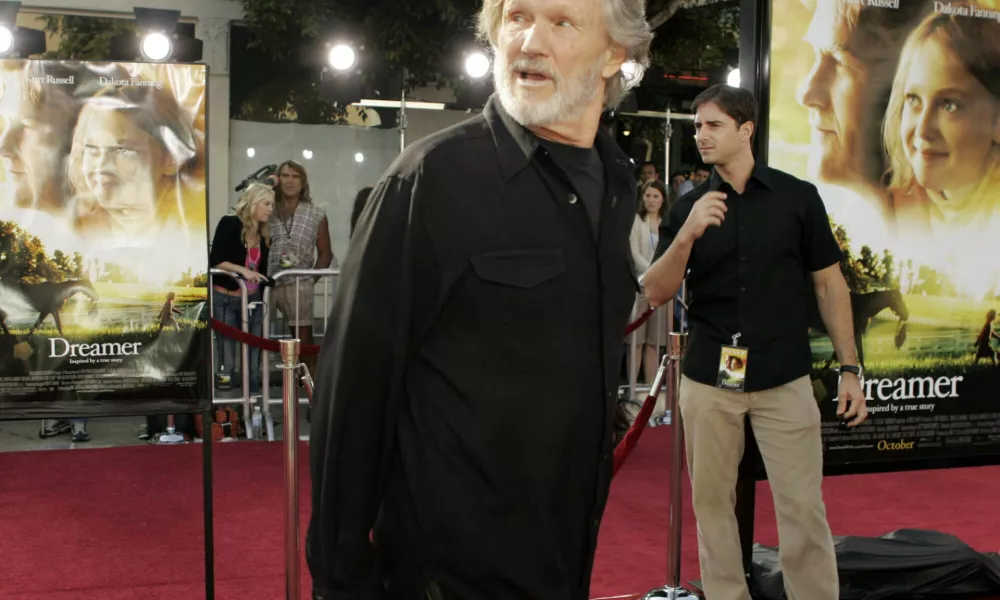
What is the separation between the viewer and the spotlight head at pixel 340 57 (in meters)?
10.1

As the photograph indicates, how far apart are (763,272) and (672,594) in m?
1.41

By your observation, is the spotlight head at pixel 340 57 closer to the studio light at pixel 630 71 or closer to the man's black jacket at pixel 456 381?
the studio light at pixel 630 71

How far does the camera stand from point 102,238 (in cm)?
413

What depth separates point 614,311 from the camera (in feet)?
6.48

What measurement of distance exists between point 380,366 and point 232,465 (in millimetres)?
5454

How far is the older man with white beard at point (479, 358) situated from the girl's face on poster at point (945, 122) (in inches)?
104

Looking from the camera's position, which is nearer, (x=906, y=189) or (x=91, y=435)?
(x=906, y=189)

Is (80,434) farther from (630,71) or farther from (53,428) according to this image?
(630,71)

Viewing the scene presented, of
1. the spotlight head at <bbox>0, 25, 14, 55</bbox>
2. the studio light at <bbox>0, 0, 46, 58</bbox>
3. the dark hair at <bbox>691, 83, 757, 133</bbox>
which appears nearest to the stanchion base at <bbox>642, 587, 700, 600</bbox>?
the dark hair at <bbox>691, 83, 757, 133</bbox>

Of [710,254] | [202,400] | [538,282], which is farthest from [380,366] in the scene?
Result: [202,400]

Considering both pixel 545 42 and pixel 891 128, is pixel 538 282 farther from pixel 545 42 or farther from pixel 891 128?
pixel 891 128

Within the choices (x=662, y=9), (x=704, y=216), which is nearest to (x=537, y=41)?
(x=704, y=216)

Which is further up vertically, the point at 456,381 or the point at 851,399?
the point at 456,381

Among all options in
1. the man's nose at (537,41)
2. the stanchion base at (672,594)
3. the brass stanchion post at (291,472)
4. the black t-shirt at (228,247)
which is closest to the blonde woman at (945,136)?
the stanchion base at (672,594)
